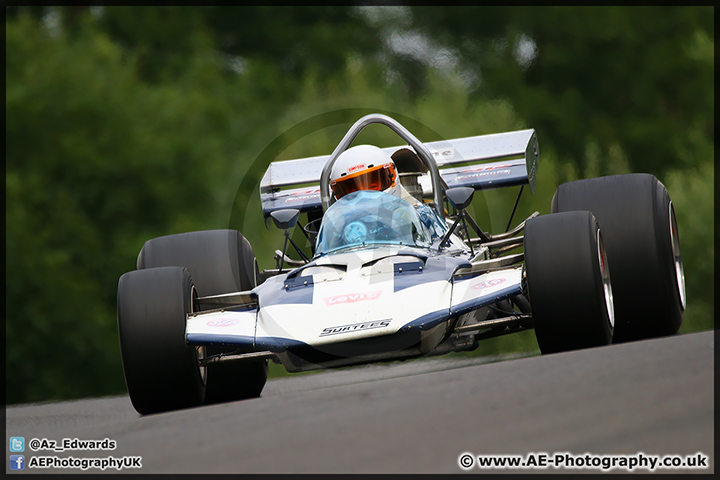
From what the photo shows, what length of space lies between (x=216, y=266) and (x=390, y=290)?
7.47ft

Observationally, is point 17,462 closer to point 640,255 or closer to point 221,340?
point 221,340

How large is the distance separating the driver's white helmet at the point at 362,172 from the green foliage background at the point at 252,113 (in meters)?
12.0

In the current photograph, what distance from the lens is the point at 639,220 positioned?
7.28 m

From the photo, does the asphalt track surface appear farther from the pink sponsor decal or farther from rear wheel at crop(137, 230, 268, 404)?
rear wheel at crop(137, 230, 268, 404)

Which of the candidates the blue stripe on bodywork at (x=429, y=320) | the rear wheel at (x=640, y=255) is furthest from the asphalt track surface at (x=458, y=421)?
the rear wheel at (x=640, y=255)

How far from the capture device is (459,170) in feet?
31.6

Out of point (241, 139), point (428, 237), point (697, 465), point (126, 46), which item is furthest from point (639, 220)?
point (126, 46)

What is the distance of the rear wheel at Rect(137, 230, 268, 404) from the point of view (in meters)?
8.17

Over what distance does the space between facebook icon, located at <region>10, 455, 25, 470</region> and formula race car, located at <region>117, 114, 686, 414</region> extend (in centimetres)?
176

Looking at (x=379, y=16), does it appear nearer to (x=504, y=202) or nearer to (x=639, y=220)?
(x=504, y=202)

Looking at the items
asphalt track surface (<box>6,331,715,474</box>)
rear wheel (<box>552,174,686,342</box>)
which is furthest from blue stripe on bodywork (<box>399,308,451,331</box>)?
rear wheel (<box>552,174,686,342</box>)

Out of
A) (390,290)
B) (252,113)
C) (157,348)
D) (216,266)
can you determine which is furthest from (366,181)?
(252,113)

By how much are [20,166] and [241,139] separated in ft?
24.3

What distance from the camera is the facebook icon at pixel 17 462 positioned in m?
4.57
